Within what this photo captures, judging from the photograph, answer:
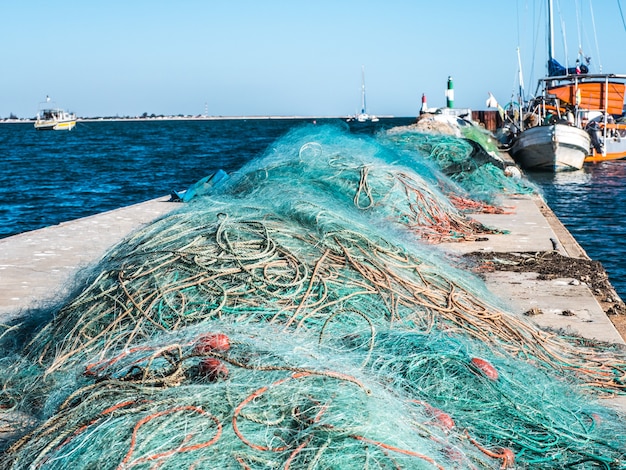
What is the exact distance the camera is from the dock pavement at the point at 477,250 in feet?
18.0

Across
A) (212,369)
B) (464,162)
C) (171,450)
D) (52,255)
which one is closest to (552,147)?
(464,162)

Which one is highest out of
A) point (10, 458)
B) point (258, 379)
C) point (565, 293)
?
point (258, 379)

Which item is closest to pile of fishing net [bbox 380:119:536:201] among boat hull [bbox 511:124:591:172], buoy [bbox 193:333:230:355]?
buoy [bbox 193:333:230:355]

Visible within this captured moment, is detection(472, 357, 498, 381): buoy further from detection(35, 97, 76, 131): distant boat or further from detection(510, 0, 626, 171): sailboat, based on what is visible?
detection(35, 97, 76, 131): distant boat

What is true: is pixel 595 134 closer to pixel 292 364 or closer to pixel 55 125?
pixel 292 364

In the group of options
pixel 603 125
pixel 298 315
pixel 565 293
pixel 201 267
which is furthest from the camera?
pixel 603 125

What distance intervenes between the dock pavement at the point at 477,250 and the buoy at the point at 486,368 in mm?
915

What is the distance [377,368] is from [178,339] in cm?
90

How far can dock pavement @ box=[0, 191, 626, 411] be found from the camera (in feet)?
18.0

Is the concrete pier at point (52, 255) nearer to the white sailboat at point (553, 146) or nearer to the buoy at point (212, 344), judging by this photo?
the buoy at point (212, 344)

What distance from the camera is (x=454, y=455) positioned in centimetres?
272

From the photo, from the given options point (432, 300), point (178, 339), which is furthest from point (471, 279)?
point (178, 339)

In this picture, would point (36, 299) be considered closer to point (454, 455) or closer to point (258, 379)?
point (258, 379)

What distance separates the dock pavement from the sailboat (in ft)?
51.0
